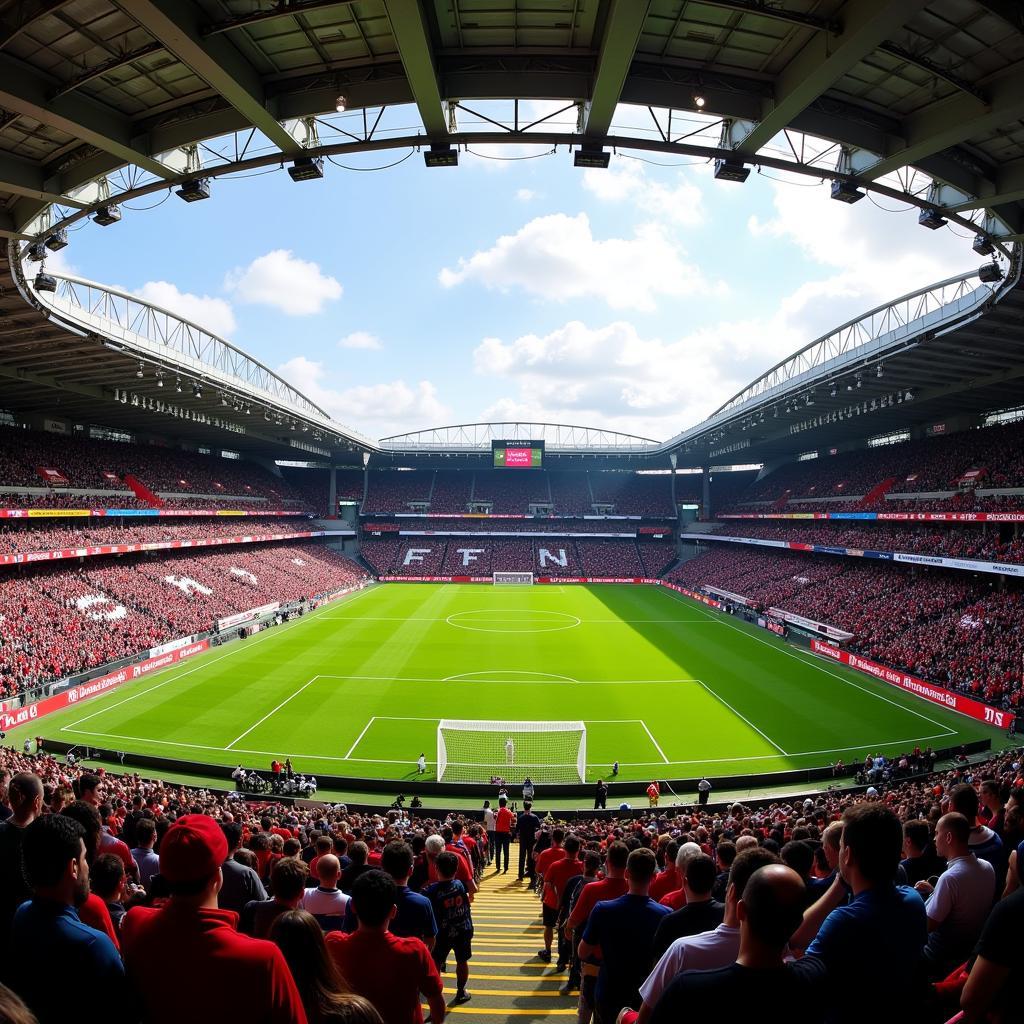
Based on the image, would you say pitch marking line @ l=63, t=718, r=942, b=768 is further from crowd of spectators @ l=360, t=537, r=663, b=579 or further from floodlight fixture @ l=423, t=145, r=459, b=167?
crowd of spectators @ l=360, t=537, r=663, b=579

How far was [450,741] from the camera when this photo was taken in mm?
24453

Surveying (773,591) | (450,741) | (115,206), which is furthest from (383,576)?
(115,206)

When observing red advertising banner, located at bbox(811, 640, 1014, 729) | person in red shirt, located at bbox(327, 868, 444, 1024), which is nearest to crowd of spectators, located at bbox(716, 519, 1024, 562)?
red advertising banner, located at bbox(811, 640, 1014, 729)

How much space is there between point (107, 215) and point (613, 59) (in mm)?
11093

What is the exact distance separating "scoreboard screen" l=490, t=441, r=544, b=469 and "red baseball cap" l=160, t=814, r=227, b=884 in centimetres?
7182

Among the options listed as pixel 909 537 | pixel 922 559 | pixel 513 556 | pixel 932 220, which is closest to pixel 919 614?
pixel 922 559

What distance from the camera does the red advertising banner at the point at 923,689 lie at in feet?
79.4

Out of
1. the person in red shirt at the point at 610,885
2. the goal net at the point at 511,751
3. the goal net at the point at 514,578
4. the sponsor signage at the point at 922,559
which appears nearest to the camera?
the person in red shirt at the point at 610,885

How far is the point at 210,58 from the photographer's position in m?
8.99

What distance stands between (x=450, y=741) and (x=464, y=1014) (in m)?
18.6

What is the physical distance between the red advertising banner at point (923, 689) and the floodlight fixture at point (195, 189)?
96.1 feet

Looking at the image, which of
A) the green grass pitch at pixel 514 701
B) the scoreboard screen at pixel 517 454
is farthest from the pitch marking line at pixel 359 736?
the scoreboard screen at pixel 517 454

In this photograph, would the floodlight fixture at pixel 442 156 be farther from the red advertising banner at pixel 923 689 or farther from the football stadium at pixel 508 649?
the red advertising banner at pixel 923 689

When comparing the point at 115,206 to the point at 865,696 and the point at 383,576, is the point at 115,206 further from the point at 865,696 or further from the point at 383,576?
the point at 383,576
